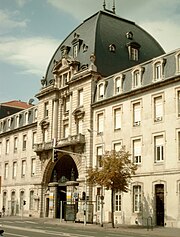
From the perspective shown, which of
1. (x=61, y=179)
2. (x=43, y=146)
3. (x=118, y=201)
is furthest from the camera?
(x=43, y=146)

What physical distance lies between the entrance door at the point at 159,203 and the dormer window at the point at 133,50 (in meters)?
20.2

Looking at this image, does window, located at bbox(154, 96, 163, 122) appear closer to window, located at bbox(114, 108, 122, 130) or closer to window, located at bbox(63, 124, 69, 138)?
window, located at bbox(114, 108, 122, 130)

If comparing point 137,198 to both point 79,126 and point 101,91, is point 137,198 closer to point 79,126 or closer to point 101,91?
point 79,126

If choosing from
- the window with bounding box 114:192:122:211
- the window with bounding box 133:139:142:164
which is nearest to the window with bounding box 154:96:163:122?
the window with bounding box 133:139:142:164

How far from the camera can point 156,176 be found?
39281 millimetres

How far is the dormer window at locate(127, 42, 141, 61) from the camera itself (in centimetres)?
5428

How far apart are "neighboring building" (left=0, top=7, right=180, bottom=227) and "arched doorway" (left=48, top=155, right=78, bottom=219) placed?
0.12 meters

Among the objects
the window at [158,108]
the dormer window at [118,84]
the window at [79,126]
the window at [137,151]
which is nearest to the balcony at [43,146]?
the window at [79,126]

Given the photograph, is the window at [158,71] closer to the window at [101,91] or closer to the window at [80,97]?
the window at [101,91]

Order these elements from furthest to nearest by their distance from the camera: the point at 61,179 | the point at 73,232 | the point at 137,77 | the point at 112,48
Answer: the point at 61,179 → the point at 112,48 → the point at 137,77 → the point at 73,232

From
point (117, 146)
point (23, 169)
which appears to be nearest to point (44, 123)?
point (23, 169)

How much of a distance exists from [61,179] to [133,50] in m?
18.1

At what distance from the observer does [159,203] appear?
38969 mm

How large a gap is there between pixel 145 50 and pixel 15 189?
27343mm
